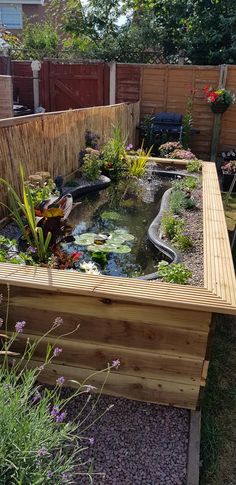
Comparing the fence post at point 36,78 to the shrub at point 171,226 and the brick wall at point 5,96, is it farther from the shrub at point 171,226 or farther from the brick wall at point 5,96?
the shrub at point 171,226

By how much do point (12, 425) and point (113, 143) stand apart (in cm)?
469

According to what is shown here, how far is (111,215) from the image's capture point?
4312 mm

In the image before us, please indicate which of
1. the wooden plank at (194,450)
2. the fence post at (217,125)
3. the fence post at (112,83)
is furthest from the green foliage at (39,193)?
the fence post at (112,83)

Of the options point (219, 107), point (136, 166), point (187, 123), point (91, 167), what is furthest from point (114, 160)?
point (219, 107)

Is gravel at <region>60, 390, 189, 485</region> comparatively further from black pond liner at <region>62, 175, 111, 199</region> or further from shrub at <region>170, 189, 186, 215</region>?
black pond liner at <region>62, 175, 111, 199</region>

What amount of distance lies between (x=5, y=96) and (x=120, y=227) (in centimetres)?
195

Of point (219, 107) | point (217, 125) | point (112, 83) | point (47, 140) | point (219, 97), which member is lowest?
point (217, 125)

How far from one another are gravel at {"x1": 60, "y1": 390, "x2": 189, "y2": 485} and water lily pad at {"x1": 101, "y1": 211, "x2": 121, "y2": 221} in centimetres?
225

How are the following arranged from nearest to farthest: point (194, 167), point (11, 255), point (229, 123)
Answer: point (11, 255), point (194, 167), point (229, 123)

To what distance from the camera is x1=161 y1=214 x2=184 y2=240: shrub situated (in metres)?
3.37

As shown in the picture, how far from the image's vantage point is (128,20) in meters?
12.4

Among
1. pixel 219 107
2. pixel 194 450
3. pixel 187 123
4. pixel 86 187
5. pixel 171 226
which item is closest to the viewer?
pixel 194 450

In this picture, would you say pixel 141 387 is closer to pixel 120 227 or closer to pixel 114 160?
pixel 120 227

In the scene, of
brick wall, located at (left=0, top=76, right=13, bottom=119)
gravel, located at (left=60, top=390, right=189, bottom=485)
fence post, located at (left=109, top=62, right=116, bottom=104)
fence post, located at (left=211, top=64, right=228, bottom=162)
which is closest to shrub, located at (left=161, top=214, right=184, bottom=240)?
gravel, located at (left=60, top=390, right=189, bottom=485)
